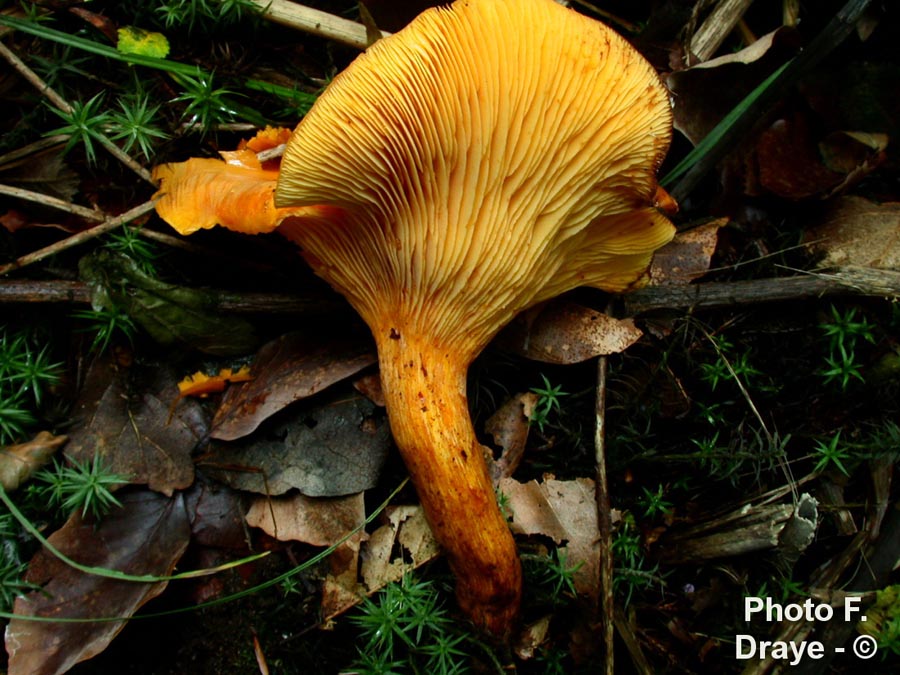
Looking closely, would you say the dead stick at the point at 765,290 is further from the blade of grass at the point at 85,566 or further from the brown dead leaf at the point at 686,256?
the blade of grass at the point at 85,566

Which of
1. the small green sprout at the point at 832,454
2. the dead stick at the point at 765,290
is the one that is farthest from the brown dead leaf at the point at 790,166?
the small green sprout at the point at 832,454

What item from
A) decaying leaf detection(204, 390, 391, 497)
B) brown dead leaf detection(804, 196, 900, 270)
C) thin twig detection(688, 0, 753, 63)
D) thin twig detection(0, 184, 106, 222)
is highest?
thin twig detection(688, 0, 753, 63)

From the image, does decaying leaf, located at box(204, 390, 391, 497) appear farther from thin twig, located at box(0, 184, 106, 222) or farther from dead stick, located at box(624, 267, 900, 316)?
dead stick, located at box(624, 267, 900, 316)

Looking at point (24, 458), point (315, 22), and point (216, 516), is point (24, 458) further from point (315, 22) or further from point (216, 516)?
point (315, 22)

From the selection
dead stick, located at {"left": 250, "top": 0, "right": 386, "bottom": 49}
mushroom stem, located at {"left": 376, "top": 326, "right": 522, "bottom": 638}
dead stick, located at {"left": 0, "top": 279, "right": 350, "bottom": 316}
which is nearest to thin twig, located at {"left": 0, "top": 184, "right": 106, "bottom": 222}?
dead stick, located at {"left": 0, "top": 279, "right": 350, "bottom": 316}

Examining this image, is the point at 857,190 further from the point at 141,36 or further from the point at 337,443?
the point at 141,36

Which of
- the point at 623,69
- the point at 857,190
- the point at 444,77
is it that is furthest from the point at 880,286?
the point at 444,77

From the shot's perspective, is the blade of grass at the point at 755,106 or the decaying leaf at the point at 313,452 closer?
the blade of grass at the point at 755,106
